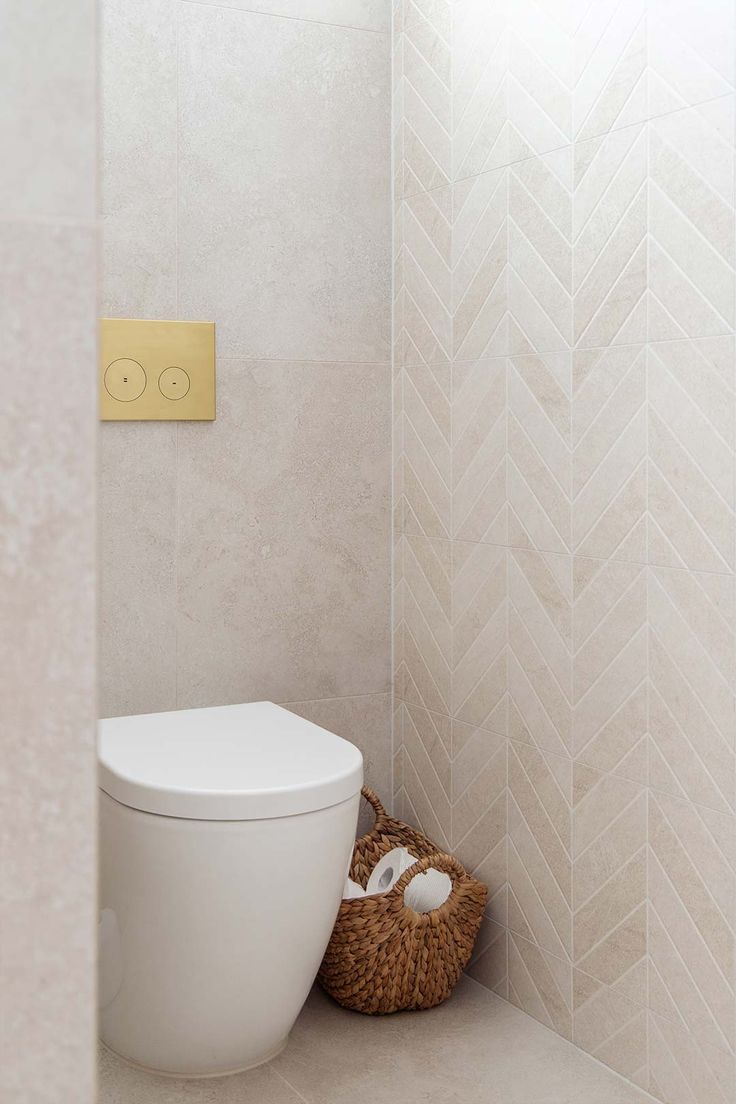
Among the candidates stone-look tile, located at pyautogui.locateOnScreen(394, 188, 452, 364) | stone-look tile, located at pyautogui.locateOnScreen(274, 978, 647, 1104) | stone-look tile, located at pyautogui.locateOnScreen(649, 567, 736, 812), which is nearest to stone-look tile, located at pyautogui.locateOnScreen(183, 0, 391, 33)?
stone-look tile, located at pyautogui.locateOnScreen(394, 188, 452, 364)

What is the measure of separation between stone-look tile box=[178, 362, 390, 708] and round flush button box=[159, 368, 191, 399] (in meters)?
0.07

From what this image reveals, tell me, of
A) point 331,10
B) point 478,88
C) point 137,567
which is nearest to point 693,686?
point 137,567

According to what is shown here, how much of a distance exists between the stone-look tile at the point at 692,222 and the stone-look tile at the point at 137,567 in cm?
96

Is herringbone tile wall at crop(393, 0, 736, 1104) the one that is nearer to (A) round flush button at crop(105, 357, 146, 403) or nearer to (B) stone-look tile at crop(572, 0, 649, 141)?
(B) stone-look tile at crop(572, 0, 649, 141)

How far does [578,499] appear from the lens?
5.73ft

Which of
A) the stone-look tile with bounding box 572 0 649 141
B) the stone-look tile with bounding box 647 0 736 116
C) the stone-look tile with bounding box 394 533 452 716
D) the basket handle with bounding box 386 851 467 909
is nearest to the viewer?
the stone-look tile with bounding box 647 0 736 116

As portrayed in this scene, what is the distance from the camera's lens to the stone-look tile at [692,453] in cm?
146

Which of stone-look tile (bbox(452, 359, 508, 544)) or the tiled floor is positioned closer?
the tiled floor

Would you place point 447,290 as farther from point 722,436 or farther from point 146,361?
point 722,436

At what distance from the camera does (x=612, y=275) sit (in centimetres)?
165

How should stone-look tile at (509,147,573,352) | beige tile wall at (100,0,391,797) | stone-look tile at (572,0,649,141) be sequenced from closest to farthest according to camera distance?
stone-look tile at (572,0,649,141), stone-look tile at (509,147,573,352), beige tile wall at (100,0,391,797)

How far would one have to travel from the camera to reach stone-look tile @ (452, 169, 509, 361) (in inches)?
74.9

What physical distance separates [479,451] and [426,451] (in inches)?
7.6

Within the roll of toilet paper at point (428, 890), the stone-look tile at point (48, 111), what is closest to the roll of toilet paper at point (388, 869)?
the roll of toilet paper at point (428, 890)
